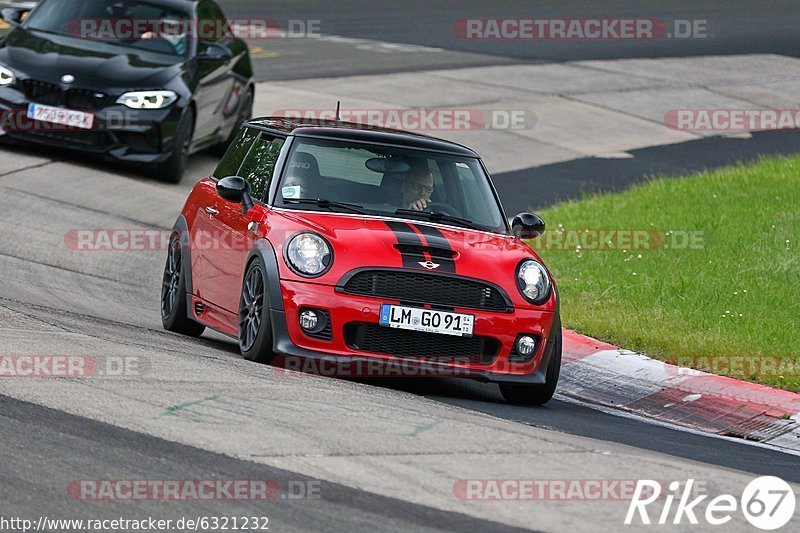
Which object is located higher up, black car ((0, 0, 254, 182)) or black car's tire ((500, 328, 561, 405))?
black car ((0, 0, 254, 182))

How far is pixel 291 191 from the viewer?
9117 millimetres

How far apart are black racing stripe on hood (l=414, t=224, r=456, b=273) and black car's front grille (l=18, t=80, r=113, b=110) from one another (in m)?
7.15

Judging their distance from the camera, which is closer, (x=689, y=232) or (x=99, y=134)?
(x=689, y=232)

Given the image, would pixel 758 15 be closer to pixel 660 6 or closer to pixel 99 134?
pixel 660 6

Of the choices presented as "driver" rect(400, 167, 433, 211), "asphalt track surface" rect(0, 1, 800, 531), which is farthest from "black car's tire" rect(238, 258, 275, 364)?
"driver" rect(400, 167, 433, 211)

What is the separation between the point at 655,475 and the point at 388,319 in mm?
2264

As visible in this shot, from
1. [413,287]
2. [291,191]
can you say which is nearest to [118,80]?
[291,191]

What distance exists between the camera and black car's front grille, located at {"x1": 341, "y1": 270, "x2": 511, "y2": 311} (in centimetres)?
821

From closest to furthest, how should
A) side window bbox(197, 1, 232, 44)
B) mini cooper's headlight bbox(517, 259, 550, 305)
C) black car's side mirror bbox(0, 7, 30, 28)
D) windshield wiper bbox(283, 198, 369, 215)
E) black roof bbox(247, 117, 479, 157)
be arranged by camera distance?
mini cooper's headlight bbox(517, 259, 550, 305)
windshield wiper bbox(283, 198, 369, 215)
black roof bbox(247, 117, 479, 157)
black car's side mirror bbox(0, 7, 30, 28)
side window bbox(197, 1, 232, 44)

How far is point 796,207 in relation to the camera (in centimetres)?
1449

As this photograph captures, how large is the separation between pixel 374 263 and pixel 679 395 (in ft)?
7.16

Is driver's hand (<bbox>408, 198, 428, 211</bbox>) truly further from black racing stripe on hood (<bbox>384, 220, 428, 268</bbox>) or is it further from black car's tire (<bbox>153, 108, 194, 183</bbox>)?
black car's tire (<bbox>153, 108, 194, 183</bbox>)

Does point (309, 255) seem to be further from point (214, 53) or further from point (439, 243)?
point (214, 53)

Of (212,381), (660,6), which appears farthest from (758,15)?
(212,381)
